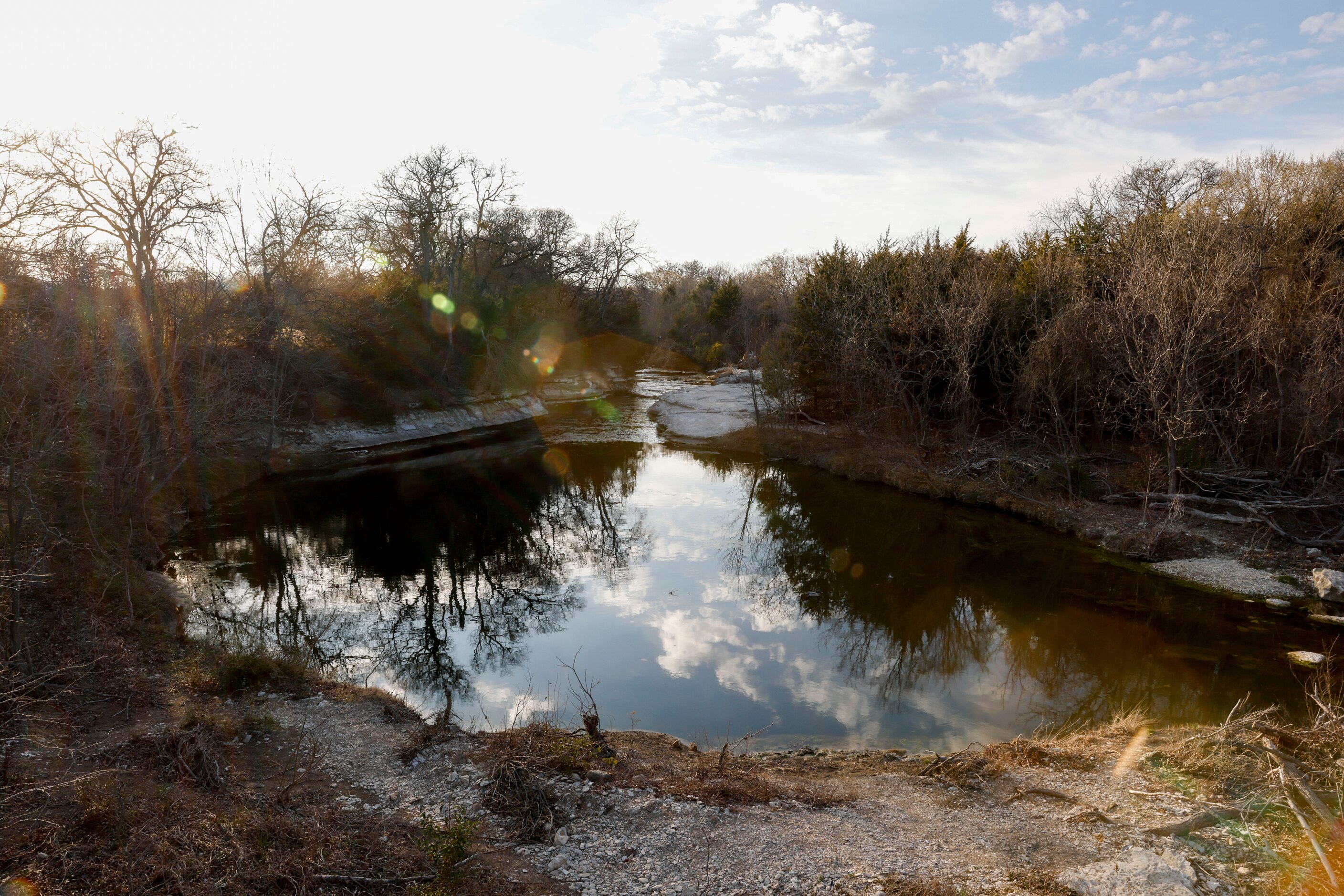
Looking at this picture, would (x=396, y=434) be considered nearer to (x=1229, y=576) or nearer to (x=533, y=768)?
(x=533, y=768)

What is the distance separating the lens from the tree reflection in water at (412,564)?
42.0ft

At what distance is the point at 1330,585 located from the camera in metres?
14.3

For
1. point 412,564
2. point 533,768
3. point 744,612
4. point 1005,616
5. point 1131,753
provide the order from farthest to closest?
point 412,564
point 744,612
point 1005,616
point 1131,753
point 533,768

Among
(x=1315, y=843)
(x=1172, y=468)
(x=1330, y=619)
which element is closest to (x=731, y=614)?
(x=1315, y=843)

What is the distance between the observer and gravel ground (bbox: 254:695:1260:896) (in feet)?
20.2

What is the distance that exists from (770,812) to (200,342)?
1819 cm

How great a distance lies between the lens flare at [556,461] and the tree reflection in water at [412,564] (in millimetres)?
578

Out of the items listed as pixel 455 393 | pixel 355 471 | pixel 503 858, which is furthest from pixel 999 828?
pixel 455 393

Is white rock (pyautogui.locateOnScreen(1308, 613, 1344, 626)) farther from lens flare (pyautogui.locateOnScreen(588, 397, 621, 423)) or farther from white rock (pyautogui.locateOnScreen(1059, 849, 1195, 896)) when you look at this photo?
lens flare (pyautogui.locateOnScreen(588, 397, 621, 423))

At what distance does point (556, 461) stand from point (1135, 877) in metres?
26.0

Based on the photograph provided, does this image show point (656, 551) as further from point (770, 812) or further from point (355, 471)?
point (355, 471)

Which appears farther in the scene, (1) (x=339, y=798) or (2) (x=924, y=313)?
(2) (x=924, y=313)

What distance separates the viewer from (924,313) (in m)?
24.8

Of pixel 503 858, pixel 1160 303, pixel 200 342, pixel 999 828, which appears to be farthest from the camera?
pixel 200 342
